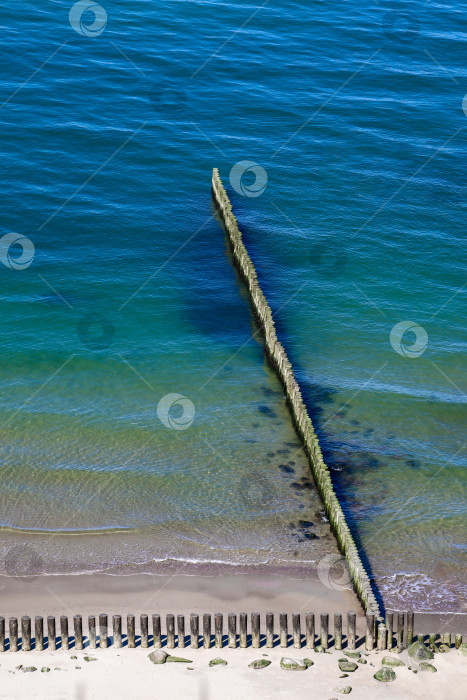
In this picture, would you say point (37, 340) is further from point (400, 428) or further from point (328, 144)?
point (328, 144)

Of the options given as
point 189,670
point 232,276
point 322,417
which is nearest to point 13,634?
point 189,670

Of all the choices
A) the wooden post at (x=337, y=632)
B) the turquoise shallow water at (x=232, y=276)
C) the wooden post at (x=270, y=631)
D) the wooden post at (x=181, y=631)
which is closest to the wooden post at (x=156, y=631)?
the wooden post at (x=181, y=631)

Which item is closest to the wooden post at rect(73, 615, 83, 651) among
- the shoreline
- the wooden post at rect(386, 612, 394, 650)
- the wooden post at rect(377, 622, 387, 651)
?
the shoreline

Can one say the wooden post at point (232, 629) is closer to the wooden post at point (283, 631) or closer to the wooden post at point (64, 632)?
A: the wooden post at point (283, 631)

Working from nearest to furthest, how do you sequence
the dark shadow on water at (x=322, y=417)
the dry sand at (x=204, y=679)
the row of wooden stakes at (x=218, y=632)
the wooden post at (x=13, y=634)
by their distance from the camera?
the dry sand at (x=204, y=679)
the wooden post at (x=13, y=634)
the row of wooden stakes at (x=218, y=632)
the dark shadow on water at (x=322, y=417)

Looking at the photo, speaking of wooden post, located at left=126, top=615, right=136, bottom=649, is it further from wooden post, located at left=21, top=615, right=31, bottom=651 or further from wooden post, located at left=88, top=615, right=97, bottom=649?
wooden post, located at left=21, top=615, right=31, bottom=651

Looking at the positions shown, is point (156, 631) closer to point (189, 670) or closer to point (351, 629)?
point (189, 670)

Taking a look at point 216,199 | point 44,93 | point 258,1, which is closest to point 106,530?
point 216,199
